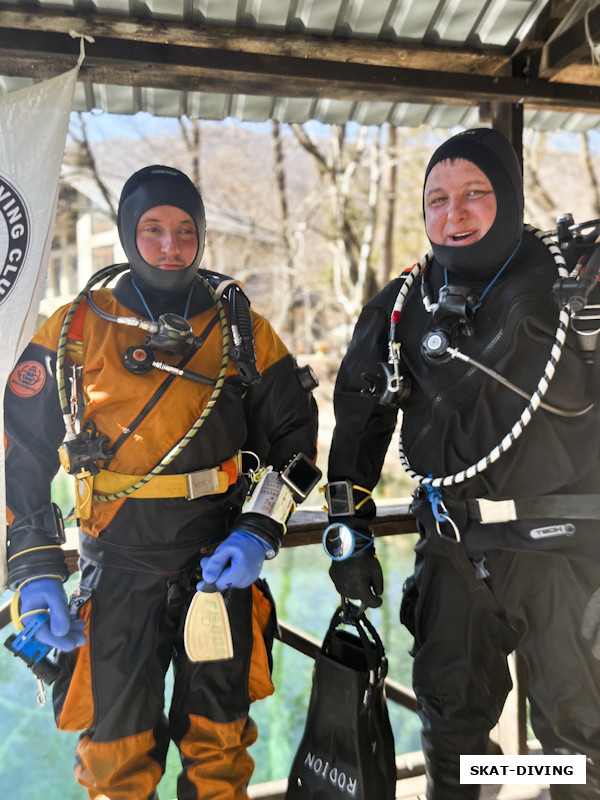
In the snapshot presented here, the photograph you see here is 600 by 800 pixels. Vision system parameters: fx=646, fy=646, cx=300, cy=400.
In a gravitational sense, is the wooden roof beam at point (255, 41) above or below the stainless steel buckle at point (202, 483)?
above

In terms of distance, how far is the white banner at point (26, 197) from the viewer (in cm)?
183

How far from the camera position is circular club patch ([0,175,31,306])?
6.03 ft

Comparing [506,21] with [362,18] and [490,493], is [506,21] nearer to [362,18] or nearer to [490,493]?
[362,18]

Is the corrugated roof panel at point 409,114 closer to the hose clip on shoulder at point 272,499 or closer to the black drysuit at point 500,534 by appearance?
the black drysuit at point 500,534

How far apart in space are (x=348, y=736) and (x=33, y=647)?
35.4 inches

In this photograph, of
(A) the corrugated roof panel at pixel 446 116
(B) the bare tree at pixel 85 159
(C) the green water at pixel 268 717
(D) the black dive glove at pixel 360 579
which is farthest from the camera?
(B) the bare tree at pixel 85 159

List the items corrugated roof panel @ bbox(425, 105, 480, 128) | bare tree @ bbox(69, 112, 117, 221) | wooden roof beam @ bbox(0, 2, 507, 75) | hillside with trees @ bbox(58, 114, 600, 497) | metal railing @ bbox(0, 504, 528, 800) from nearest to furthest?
wooden roof beam @ bbox(0, 2, 507, 75)
metal railing @ bbox(0, 504, 528, 800)
corrugated roof panel @ bbox(425, 105, 480, 128)
bare tree @ bbox(69, 112, 117, 221)
hillside with trees @ bbox(58, 114, 600, 497)

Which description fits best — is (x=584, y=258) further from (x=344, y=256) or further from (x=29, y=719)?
(x=344, y=256)

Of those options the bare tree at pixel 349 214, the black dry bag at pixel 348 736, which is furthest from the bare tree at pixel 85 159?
the black dry bag at pixel 348 736

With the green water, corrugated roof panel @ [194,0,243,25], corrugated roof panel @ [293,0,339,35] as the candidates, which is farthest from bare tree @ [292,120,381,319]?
corrugated roof panel @ [194,0,243,25]

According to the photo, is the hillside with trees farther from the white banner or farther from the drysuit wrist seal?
the drysuit wrist seal

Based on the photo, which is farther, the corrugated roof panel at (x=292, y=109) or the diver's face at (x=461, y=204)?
the corrugated roof panel at (x=292, y=109)

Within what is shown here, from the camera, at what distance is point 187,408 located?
1.85 metres

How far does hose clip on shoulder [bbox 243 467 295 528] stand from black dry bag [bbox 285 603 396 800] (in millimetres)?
379
